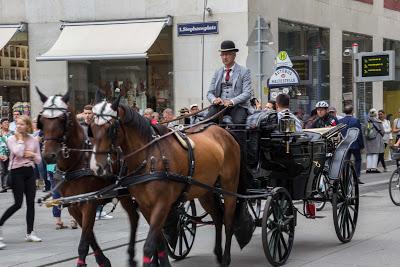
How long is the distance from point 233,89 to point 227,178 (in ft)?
4.14

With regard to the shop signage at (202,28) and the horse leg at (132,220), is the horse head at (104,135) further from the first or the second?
the shop signage at (202,28)

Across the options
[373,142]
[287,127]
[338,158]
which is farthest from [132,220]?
[373,142]

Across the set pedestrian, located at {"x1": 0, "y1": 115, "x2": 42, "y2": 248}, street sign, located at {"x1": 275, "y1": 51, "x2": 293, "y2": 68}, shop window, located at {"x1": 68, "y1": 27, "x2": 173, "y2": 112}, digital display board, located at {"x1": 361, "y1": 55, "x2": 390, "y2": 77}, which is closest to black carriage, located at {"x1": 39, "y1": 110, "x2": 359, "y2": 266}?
pedestrian, located at {"x1": 0, "y1": 115, "x2": 42, "y2": 248}

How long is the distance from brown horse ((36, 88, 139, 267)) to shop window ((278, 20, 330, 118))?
48.4 ft

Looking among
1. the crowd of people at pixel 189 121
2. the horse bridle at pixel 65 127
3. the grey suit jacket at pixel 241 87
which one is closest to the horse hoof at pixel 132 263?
the crowd of people at pixel 189 121

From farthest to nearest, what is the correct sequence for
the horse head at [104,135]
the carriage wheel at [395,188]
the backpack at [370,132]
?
the backpack at [370,132]
the carriage wheel at [395,188]
the horse head at [104,135]

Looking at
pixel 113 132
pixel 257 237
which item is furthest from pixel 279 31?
pixel 113 132

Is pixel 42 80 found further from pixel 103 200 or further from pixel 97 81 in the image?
pixel 103 200

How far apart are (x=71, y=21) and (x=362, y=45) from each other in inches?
476

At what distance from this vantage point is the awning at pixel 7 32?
20.7 meters

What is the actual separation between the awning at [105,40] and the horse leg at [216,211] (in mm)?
→ 11033

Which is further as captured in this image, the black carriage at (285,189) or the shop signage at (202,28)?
the shop signage at (202,28)

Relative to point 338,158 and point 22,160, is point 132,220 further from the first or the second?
point 338,158

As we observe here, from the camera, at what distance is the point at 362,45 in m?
26.7
